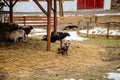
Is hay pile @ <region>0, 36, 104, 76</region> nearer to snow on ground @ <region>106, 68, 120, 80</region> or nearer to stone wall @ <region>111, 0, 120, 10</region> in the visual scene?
snow on ground @ <region>106, 68, 120, 80</region>

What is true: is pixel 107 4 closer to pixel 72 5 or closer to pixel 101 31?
pixel 72 5

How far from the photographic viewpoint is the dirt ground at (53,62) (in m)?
12.5

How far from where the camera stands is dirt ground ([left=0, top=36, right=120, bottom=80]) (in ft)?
40.9

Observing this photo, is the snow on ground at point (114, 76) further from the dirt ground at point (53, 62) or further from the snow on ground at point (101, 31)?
the snow on ground at point (101, 31)

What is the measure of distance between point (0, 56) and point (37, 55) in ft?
5.29

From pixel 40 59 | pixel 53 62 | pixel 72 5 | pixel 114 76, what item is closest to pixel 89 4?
pixel 72 5

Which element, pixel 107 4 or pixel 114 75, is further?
pixel 107 4

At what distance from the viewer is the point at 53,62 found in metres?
14.4

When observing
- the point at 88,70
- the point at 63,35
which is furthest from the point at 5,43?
the point at 88,70

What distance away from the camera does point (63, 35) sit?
21.0 m

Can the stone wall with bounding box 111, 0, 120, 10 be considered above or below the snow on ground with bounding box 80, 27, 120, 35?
above

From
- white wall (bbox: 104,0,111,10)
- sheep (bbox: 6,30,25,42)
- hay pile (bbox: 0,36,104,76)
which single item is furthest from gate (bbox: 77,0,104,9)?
sheep (bbox: 6,30,25,42)

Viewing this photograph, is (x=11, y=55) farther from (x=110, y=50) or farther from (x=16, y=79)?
(x=110, y=50)

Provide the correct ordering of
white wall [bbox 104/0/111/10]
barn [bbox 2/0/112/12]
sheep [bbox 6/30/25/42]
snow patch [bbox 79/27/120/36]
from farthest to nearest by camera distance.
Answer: white wall [bbox 104/0/111/10], barn [bbox 2/0/112/12], snow patch [bbox 79/27/120/36], sheep [bbox 6/30/25/42]
